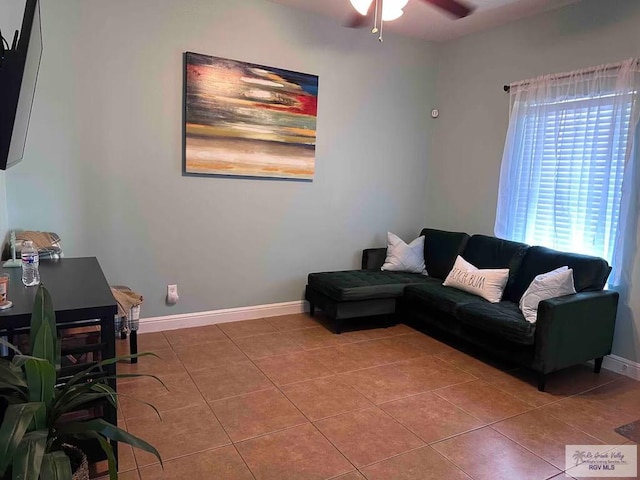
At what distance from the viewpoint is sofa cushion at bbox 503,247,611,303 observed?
3.09 meters

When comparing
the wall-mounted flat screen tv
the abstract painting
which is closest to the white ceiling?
the abstract painting

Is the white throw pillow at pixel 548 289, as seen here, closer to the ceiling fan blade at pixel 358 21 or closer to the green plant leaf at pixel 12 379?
the ceiling fan blade at pixel 358 21

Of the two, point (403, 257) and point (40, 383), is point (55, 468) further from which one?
point (403, 257)

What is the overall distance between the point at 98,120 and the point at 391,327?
9.71 feet

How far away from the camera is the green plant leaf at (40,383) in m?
1.25

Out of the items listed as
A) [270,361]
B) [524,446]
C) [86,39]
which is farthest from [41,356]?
[86,39]

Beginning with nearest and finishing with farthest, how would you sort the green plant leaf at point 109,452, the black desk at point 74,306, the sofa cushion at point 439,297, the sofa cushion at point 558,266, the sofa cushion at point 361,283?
1. the green plant leaf at point 109,452
2. the black desk at point 74,306
3. the sofa cushion at point 558,266
4. the sofa cushion at point 439,297
5. the sofa cushion at point 361,283

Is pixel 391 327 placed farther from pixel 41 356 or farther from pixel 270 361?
pixel 41 356

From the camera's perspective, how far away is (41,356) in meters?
1.37

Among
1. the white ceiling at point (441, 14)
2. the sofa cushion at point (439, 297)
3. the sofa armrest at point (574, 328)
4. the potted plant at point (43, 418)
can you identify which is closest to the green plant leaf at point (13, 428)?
the potted plant at point (43, 418)

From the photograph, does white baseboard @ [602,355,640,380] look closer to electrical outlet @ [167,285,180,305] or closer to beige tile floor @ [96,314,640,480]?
beige tile floor @ [96,314,640,480]

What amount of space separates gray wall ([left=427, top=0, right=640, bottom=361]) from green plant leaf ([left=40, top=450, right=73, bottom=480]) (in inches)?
138

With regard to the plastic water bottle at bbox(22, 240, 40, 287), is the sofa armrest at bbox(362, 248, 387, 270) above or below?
below

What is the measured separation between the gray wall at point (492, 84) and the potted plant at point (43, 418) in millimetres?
3423
